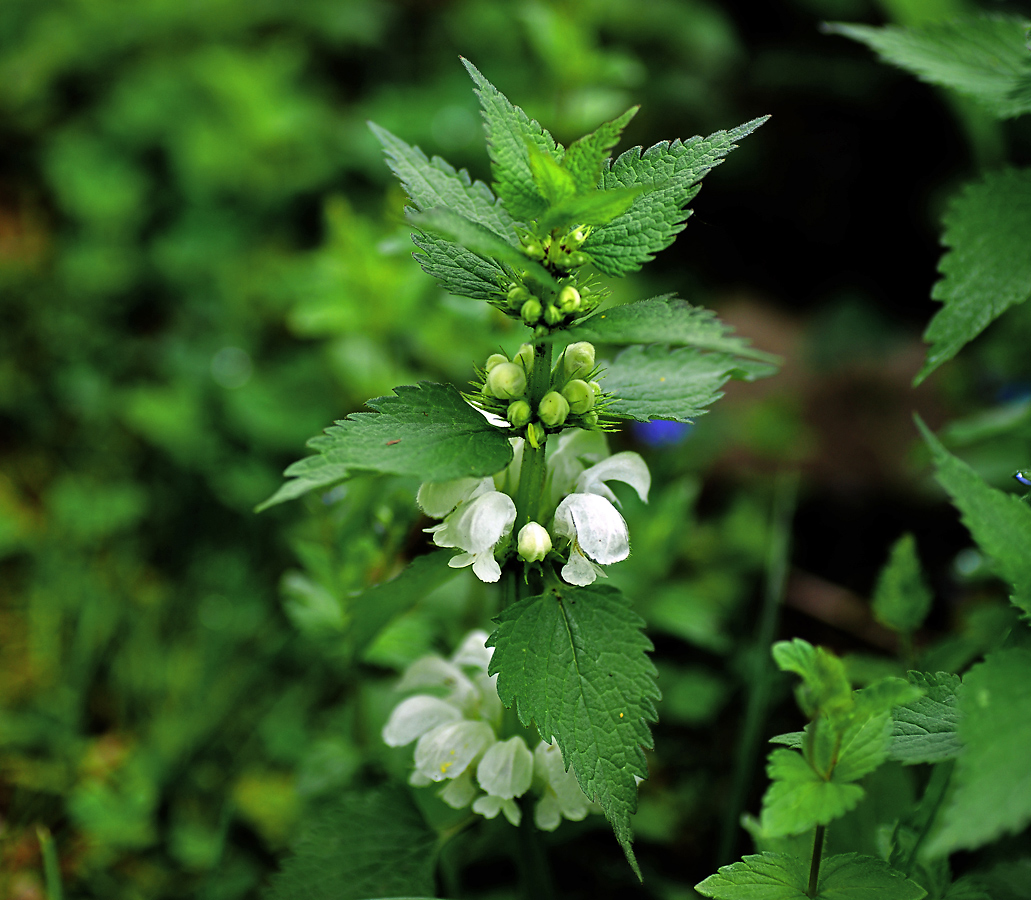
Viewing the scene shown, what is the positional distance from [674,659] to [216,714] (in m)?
0.99

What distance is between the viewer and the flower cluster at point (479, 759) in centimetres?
86

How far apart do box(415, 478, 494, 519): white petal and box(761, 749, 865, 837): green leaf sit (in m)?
0.39

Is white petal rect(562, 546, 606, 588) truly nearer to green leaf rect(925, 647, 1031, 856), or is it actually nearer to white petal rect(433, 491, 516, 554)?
white petal rect(433, 491, 516, 554)

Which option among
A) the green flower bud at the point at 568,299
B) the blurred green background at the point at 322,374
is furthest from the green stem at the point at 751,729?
the green flower bud at the point at 568,299

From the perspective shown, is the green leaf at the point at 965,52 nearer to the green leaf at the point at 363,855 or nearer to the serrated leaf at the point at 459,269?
the serrated leaf at the point at 459,269

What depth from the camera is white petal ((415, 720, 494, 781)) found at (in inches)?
34.7

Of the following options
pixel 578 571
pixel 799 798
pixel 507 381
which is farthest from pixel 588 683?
pixel 507 381

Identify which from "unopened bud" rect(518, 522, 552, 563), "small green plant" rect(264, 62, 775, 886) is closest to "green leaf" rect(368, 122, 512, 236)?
"small green plant" rect(264, 62, 775, 886)

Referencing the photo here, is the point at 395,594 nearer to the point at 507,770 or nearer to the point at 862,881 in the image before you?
the point at 507,770

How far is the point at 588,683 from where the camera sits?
766 millimetres

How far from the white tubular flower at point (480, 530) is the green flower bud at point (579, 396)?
12 cm

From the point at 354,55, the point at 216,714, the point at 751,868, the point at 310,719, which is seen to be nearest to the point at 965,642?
the point at 751,868

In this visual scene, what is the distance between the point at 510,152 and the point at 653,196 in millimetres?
151

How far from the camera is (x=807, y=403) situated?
2414 mm
